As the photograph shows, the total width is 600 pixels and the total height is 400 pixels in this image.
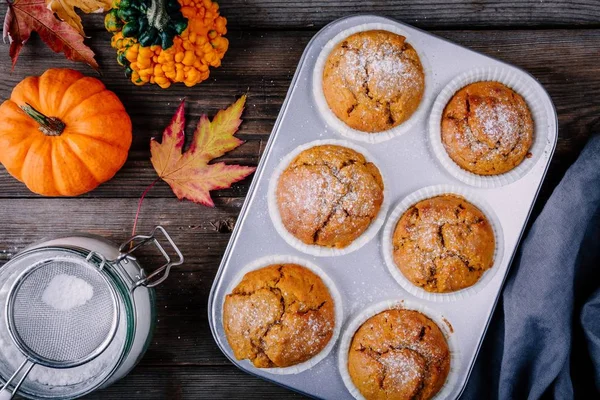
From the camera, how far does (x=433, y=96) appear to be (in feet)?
6.83

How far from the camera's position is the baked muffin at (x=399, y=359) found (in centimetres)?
198

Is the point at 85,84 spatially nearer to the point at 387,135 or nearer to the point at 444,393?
the point at 387,135

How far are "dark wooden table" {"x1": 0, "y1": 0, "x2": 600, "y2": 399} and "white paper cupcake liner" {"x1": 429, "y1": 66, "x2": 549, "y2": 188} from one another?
0.21 metres

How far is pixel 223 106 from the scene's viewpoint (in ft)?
7.41

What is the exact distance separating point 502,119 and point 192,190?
1.19 metres

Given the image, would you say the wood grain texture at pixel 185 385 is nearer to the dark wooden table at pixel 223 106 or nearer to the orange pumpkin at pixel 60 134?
the dark wooden table at pixel 223 106

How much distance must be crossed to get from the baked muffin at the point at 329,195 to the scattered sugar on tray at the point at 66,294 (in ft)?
2.41

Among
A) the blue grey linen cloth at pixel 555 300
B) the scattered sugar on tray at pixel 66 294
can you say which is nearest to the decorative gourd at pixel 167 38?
the scattered sugar on tray at pixel 66 294

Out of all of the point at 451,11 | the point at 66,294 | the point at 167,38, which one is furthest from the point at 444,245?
the point at 66,294

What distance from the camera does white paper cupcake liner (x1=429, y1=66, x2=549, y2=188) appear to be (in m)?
2.05

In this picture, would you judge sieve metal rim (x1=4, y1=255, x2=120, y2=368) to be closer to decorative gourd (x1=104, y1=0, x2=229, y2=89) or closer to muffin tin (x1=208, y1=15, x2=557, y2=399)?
muffin tin (x1=208, y1=15, x2=557, y2=399)

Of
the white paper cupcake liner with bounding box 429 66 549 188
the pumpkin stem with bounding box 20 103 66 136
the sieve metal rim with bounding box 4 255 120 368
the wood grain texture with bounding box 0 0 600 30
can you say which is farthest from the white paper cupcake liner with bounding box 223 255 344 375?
the wood grain texture with bounding box 0 0 600 30

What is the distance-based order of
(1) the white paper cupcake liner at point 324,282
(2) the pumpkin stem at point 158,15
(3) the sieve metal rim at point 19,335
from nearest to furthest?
(3) the sieve metal rim at point 19,335
(2) the pumpkin stem at point 158,15
(1) the white paper cupcake liner at point 324,282

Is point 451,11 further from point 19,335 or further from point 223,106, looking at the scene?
point 19,335
